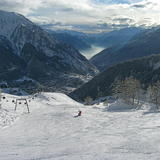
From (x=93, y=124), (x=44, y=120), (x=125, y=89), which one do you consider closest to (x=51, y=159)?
(x=93, y=124)

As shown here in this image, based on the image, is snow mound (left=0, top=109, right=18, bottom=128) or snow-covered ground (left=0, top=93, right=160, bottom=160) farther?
snow mound (left=0, top=109, right=18, bottom=128)

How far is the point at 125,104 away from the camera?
108m

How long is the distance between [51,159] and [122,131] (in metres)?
17.1

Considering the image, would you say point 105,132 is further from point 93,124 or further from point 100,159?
point 100,159

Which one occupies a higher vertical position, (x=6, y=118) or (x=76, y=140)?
(x=6, y=118)

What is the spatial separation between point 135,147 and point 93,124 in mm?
23150

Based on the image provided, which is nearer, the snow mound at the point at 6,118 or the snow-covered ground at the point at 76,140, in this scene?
the snow-covered ground at the point at 76,140

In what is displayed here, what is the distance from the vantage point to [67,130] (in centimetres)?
5359

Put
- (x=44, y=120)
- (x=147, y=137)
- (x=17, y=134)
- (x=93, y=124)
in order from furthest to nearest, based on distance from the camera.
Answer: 1. (x=44, y=120)
2. (x=93, y=124)
3. (x=17, y=134)
4. (x=147, y=137)

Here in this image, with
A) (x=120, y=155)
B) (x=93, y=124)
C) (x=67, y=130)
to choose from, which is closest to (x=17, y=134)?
(x=67, y=130)

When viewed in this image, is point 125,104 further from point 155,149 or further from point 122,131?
point 155,149

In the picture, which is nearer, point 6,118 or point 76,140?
point 76,140

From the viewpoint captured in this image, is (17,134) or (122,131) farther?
(17,134)

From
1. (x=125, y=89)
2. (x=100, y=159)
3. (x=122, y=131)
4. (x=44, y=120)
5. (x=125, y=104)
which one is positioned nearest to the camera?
(x=100, y=159)
